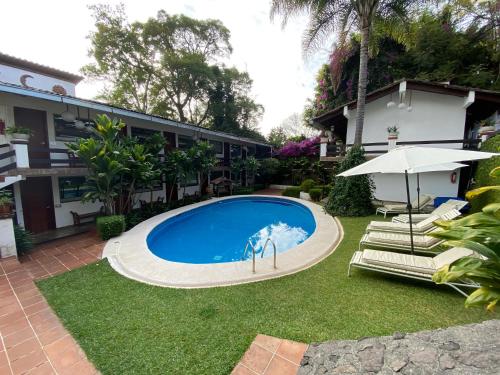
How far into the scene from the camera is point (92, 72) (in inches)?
835

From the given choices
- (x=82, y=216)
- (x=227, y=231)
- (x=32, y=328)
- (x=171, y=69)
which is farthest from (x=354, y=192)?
(x=171, y=69)

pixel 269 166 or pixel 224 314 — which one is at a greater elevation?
pixel 269 166

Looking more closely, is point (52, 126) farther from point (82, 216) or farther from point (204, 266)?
point (204, 266)

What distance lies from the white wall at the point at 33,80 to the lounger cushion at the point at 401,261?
725 inches

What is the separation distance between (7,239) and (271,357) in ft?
25.5

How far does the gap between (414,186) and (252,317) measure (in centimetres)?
1222

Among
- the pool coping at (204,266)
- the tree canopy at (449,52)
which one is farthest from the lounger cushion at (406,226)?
the tree canopy at (449,52)

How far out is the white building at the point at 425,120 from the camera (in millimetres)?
10570

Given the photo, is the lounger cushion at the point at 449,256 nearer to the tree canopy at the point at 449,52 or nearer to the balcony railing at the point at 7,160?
the tree canopy at the point at 449,52

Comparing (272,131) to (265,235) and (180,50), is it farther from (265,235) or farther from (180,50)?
(265,235)

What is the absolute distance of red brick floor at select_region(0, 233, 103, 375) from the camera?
9.56ft

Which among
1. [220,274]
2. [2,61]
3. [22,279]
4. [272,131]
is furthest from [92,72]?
[220,274]

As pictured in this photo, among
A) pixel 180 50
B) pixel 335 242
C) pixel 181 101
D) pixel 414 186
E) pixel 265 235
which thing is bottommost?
pixel 265 235

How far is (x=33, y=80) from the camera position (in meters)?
12.9
